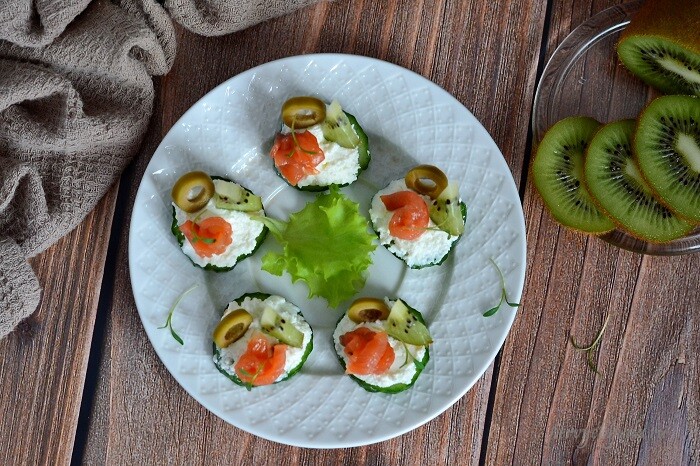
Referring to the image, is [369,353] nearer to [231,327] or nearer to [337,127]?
[231,327]

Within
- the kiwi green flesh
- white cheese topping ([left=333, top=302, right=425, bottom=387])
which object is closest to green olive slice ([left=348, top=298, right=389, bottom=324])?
white cheese topping ([left=333, top=302, right=425, bottom=387])

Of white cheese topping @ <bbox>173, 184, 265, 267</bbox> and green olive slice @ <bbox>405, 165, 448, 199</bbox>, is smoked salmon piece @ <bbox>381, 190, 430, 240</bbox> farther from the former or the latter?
white cheese topping @ <bbox>173, 184, 265, 267</bbox>

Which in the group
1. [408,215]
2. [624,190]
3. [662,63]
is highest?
[662,63]

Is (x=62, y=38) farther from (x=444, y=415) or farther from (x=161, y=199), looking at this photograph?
(x=444, y=415)

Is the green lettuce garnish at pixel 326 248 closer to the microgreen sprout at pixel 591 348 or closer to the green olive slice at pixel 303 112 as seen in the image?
the green olive slice at pixel 303 112

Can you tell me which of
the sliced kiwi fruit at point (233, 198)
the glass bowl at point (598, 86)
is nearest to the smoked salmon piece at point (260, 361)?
the sliced kiwi fruit at point (233, 198)

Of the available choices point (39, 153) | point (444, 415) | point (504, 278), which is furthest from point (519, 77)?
point (39, 153)

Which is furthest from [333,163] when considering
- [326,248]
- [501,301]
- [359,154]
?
[501,301]
